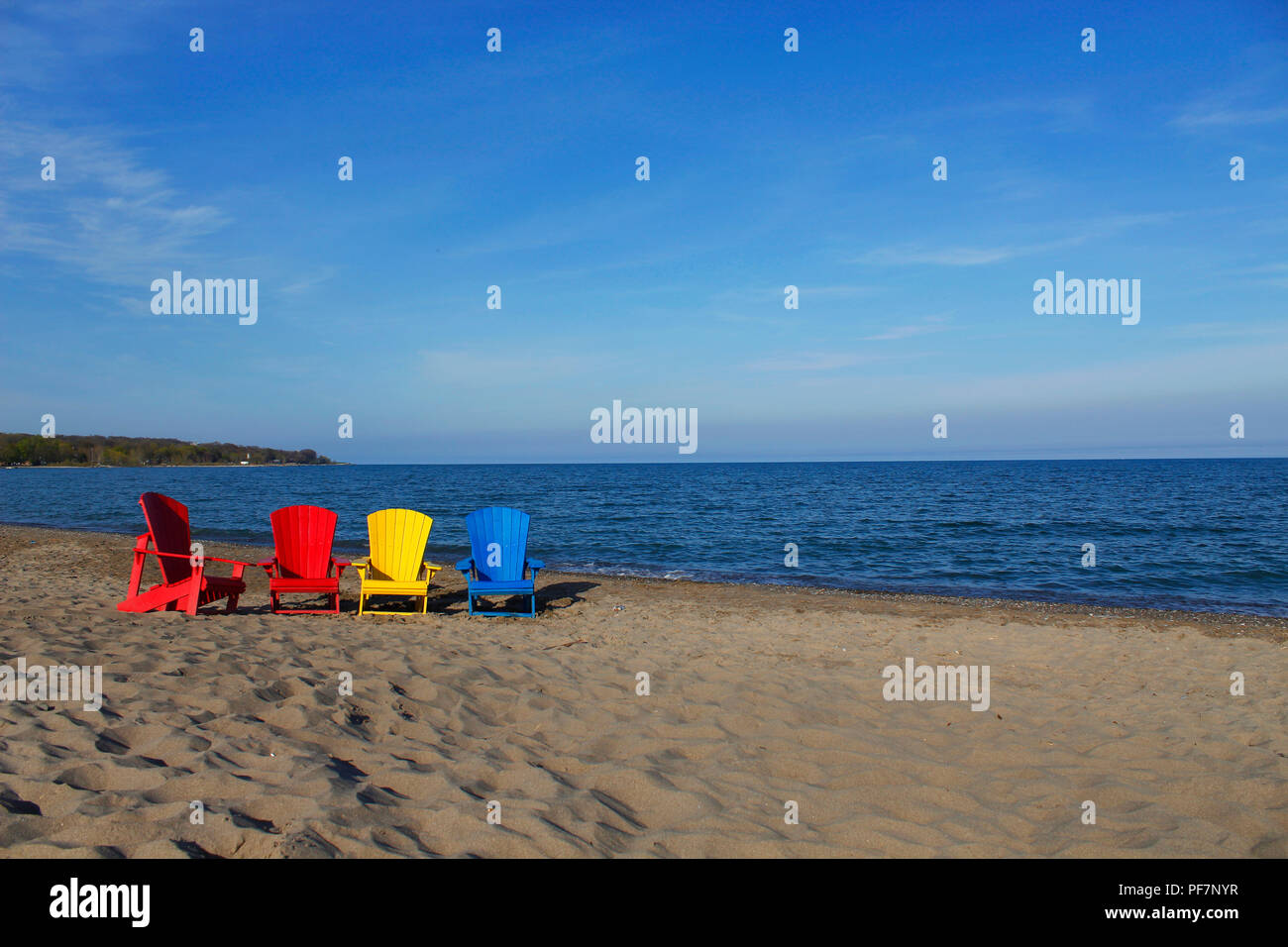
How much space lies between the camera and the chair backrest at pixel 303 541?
758 centimetres

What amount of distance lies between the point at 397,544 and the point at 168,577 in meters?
2.12

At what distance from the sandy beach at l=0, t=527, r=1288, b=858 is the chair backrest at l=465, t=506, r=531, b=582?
1.42m

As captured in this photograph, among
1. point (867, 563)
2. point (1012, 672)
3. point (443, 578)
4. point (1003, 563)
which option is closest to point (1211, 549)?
point (1003, 563)

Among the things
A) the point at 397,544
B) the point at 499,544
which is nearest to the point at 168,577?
the point at 397,544

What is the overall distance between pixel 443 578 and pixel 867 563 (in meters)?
7.45

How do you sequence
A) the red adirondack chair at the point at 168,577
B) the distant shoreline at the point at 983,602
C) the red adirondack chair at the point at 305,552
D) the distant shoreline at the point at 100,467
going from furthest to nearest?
the distant shoreline at the point at 100,467 → the distant shoreline at the point at 983,602 → the red adirondack chair at the point at 305,552 → the red adirondack chair at the point at 168,577

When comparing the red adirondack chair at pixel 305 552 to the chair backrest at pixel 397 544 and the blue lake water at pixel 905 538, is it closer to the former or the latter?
the chair backrest at pixel 397 544

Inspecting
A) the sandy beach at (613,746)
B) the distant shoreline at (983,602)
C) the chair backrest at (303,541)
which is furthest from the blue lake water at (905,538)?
the chair backrest at (303,541)

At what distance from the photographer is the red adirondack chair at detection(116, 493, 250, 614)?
6527mm

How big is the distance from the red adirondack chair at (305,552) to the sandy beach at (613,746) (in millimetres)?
Answer: 815

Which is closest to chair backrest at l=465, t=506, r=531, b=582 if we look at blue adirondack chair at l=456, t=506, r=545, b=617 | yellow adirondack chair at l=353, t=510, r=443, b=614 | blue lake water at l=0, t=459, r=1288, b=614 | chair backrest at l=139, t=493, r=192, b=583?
blue adirondack chair at l=456, t=506, r=545, b=617

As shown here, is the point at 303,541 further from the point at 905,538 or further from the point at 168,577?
the point at 905,538

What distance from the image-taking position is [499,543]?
8.25 m
